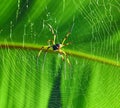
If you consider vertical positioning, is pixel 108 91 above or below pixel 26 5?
below

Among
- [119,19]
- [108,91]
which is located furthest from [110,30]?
[108,91]

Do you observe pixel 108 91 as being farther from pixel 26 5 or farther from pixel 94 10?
pixel 26 5

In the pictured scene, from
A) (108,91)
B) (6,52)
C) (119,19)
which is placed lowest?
(108,91)

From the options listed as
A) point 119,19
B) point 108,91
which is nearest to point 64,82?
point 108,91

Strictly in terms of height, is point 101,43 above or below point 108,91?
above

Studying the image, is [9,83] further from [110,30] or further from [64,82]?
[110,30]

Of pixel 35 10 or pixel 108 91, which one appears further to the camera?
pixel 108 91
